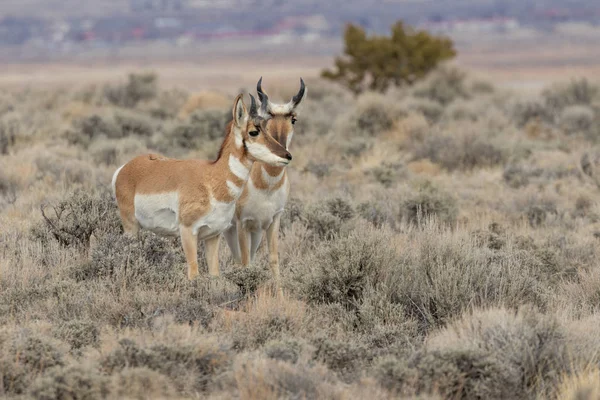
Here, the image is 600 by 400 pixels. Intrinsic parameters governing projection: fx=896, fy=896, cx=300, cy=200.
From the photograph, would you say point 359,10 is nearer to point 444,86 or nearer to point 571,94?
point 444,86

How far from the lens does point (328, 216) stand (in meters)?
10.4

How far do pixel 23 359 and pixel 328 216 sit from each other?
16.6 ft

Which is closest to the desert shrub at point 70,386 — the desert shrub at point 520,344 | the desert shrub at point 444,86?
the desert shrub at point 520,344

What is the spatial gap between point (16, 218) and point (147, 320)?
4759 millimetres

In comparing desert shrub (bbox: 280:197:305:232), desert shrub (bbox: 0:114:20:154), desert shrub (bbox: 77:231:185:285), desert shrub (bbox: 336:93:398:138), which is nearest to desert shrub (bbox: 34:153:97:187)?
desert shrub (bbox: 0:114:20:154)

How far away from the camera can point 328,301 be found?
302 inches

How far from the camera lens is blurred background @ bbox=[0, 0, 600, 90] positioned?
97062 millimetres

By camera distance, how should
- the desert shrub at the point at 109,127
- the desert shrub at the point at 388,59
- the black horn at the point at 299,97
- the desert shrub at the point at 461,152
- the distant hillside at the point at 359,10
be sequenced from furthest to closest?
the distant hillside at the point at 359,10, the desert shrub at the point at 388,59, the desert shrub at the point at 109,127, the desert shrub at the point at 461,152, the black horn at the point at 299,97

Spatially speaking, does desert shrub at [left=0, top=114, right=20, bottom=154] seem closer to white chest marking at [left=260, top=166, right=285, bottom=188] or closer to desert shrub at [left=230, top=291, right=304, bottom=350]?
white chest marking at [left=260, top=166, right=285, bottom=188]

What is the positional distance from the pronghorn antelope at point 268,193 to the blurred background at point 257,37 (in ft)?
220

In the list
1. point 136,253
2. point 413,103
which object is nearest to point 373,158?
point 413,103

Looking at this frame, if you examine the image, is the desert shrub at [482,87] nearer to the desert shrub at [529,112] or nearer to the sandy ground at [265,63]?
the desert shrub at [529,112]

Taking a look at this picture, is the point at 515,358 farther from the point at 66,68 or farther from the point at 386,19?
the point at 386,19

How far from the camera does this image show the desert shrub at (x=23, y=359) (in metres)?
5.63
